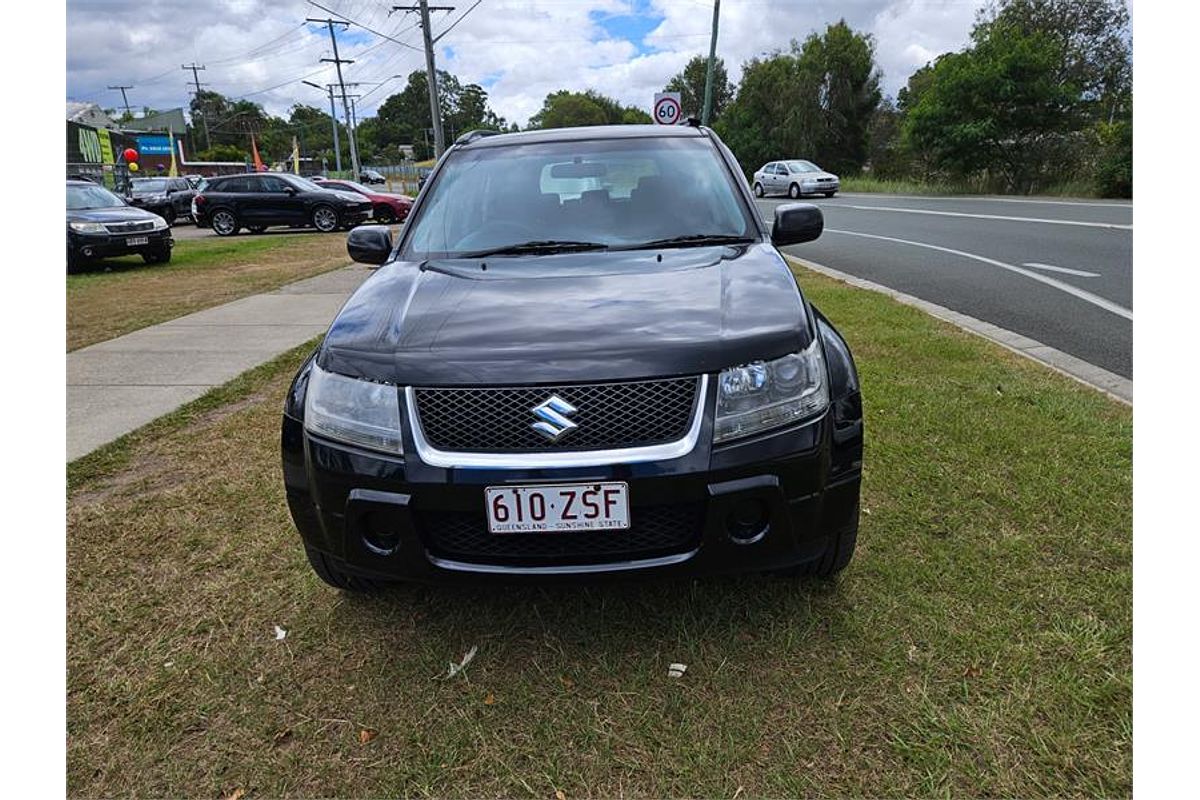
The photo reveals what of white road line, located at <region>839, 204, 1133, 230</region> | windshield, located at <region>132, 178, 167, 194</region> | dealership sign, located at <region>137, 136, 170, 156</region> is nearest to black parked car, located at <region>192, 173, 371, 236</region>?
windshield, located at <region>132, 178, 167, 194</region>

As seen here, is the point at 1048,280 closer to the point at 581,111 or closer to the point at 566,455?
the point at 566,455

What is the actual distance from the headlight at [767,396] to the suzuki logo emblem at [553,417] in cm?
38

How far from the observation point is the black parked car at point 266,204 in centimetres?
2017

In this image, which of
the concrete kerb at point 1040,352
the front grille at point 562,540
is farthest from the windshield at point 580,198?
the concrete kerb at point 1040,352

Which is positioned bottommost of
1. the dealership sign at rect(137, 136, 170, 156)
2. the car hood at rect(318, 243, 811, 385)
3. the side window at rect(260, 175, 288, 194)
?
the car hood at rect(318, 243, 811, 385)

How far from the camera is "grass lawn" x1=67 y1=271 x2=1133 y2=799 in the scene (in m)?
1.93

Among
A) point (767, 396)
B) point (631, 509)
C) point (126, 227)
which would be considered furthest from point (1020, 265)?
point (126, 227)

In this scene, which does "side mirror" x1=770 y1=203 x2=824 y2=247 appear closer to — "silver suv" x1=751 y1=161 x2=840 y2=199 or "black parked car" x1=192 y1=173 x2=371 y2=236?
"black parked car" x1=192 y1=173 x2=371 y2=236

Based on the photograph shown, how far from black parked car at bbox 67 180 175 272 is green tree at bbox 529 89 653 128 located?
8208 centimetres

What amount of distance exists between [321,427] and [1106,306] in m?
6.68

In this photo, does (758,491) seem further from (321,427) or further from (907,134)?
(907,134)

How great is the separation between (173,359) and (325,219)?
15.5 m

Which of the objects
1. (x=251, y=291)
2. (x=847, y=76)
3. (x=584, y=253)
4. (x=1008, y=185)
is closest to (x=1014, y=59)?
(x=1008, y=185)

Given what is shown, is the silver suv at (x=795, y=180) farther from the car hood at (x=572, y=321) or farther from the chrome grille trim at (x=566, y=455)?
the chrome grille trim at (x=566, y=455)
